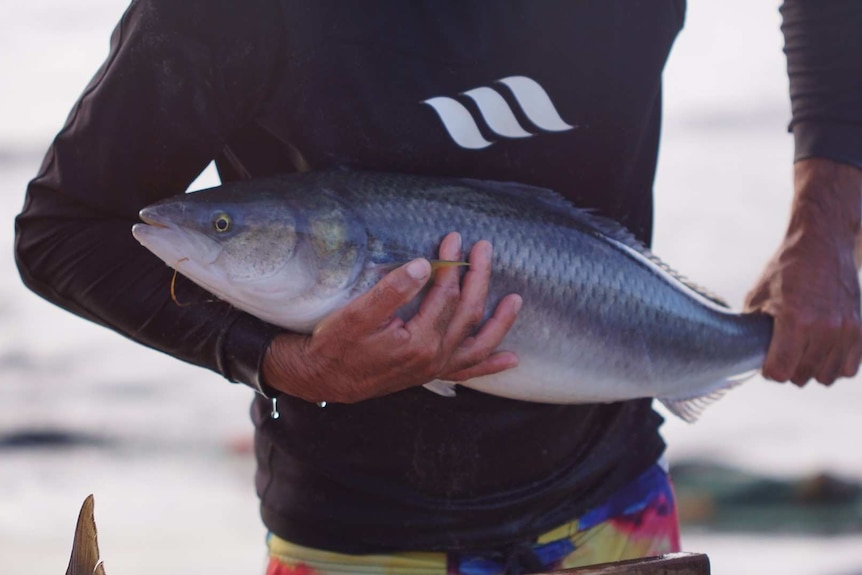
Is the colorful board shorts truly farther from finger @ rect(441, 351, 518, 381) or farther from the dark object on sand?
the dark object on sand

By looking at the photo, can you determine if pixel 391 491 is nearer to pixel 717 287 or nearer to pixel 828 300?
pixel 828 300

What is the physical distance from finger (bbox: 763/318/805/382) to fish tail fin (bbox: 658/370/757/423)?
0.18 feet

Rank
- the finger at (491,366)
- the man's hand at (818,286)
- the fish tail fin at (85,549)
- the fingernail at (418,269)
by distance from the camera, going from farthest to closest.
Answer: the man's hand at (818,286) < the finger at (491,366) < the fingernail at (418,269) < the fish tail fin at (85,549)

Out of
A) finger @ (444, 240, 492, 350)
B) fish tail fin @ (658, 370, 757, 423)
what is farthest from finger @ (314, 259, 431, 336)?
fish tail fin @ (658, 370, 757, 423)

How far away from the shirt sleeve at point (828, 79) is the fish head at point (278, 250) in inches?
47.8

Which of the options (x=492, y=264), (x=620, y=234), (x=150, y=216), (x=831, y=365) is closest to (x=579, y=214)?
(x=620, y=234)

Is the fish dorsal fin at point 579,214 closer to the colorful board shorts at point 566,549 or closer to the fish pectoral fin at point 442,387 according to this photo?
the fish pectoral fin at point 442,387

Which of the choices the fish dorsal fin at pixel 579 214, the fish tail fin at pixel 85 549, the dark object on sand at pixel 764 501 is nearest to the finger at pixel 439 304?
the fish dorsal fin at pixel 579 214

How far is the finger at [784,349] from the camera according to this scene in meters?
2.66

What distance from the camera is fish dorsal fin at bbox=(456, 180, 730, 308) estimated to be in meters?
2.32

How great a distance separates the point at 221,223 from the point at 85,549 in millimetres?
713

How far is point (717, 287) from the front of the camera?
27.2 feet

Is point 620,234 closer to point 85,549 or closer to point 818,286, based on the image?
point 818,286

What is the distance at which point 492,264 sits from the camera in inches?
88.7
